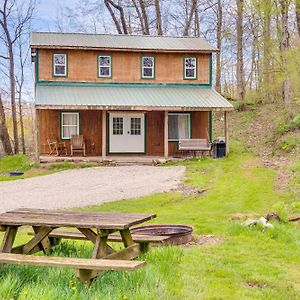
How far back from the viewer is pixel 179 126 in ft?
75.9

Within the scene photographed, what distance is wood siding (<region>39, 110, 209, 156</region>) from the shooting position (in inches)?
875

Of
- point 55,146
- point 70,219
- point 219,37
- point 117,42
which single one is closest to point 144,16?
point 219,37

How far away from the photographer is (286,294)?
16.7ft

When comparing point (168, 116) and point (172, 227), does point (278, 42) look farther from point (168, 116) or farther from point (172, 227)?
point (172, 227)

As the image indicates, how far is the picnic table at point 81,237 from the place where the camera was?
15.7ft

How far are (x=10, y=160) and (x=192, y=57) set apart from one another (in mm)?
10282

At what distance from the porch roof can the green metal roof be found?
174 cm

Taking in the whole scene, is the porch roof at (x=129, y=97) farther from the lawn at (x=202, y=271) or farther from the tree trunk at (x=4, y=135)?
the lawn at (x=202, y=271)

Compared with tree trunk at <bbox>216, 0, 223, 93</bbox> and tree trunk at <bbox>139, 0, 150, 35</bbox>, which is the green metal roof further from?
tree trunk at <bbox>216, 0, 223, 93</bbox>

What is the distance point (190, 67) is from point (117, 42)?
12.0 ft

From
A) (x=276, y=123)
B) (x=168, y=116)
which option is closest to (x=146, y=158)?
(x=168, y=116)

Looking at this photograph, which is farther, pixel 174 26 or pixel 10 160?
pixel 174 26

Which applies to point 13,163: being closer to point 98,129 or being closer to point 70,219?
point 98,129

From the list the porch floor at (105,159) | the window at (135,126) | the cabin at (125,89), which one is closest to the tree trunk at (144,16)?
the cabin at (125,89)
